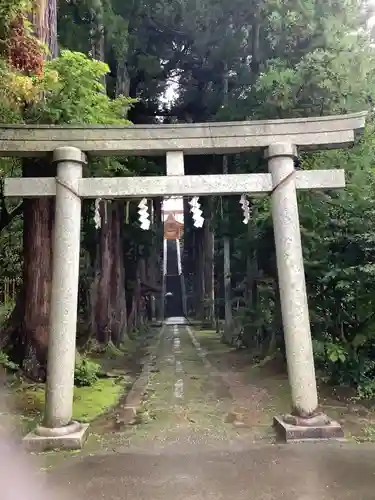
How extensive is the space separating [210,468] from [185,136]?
4.34m

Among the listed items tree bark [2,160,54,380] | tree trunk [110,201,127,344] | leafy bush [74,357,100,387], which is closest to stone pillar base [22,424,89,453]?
tree bark [2,160,54,380]

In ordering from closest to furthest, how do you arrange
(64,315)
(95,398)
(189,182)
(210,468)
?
(210,468) → (64,315) → (189,182) → (95,398)

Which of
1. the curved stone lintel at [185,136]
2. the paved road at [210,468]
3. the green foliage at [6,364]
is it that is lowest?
the paved road at [210,468]

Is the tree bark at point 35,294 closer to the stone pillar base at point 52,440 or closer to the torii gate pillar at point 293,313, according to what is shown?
the stone pillar base at point 52,440

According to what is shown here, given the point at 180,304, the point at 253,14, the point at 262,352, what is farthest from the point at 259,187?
the point at 180,304

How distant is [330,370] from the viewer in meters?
9.43

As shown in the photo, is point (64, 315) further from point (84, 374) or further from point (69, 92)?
point (84, 374)

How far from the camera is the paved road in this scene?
4941 mm

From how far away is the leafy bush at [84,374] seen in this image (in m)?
A: 10.9

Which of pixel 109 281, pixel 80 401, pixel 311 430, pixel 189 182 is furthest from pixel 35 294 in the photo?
pixel 109 281

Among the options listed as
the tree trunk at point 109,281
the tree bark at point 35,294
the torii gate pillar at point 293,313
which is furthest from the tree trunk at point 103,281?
the torii gate pillar at point 293,313

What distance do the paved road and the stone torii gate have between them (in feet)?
2.27

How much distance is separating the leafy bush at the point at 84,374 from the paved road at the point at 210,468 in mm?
3186

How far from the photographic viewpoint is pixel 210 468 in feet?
18.6
